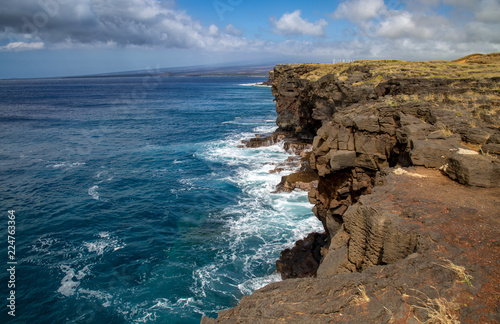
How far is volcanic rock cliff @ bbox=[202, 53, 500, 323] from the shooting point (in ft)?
23.3

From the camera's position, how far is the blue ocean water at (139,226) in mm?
19141

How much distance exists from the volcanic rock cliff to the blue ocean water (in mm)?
5669

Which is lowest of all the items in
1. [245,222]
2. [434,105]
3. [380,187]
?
[245,222]

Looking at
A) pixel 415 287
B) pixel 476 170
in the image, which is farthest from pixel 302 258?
pixel 415 287

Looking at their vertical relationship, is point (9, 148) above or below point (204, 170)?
above

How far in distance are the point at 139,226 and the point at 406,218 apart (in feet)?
80.1

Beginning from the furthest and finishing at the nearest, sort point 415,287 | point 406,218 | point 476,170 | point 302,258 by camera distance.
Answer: point 302,258, point 476,170, point 406,218, point 415,287

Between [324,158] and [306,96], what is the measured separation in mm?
33865

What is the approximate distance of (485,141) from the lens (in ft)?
49.8

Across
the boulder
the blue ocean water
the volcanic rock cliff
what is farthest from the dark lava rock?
the boulder

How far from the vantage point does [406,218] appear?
10258 mm

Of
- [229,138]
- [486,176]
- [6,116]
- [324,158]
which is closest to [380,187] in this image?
[486,176]

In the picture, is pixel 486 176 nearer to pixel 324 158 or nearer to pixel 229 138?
pixel 324 158

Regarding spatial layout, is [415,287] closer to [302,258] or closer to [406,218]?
[406,218]
